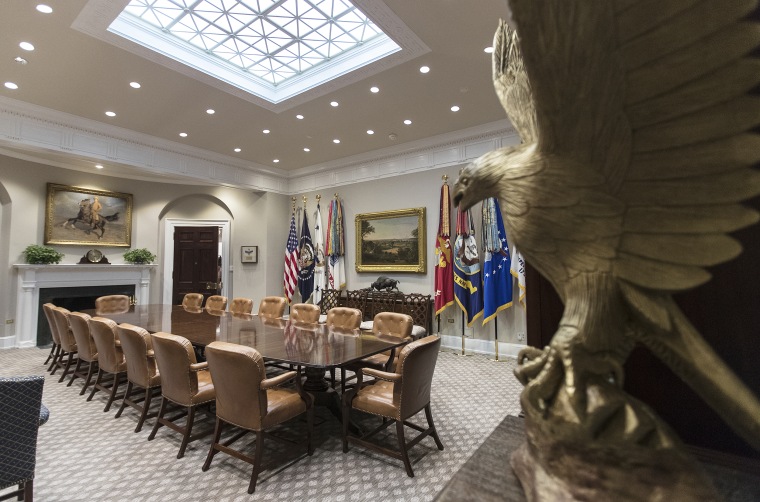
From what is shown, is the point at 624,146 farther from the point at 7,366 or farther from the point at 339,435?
the point at 7,366

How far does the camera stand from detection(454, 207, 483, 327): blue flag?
5250mm

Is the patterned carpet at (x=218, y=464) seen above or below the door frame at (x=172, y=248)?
below

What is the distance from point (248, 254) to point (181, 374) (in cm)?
558

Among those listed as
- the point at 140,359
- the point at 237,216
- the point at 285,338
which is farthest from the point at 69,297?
the point at 285,338

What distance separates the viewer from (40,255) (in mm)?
5598

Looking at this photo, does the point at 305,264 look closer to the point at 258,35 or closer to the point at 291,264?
the point at 291,264

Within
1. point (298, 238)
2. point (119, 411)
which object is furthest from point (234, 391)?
point (298, 238)

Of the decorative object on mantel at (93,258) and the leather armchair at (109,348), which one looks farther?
the decorative object on mantel at (93,258)

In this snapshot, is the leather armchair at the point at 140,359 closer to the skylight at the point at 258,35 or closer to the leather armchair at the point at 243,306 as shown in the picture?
the leather armchair at the point at 243,306

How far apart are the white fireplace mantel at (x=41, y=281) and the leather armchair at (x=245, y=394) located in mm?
5711

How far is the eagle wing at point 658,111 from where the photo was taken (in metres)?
0.44

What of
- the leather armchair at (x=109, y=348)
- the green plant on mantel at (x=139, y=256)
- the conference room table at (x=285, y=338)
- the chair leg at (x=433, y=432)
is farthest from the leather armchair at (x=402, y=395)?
the green plant on mantel at (x=139, y=256)

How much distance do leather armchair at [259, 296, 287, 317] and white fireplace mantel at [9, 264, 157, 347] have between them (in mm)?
3798

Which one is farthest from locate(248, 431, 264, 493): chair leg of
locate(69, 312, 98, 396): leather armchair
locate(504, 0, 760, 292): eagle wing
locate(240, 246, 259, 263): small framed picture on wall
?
locate(240, 246, 259, 263): small framed picture on wall
